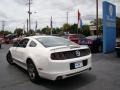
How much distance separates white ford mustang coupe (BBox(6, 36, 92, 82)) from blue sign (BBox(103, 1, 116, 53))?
733 cm

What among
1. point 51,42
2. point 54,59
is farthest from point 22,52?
point 54,59

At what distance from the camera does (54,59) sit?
18.7 feet

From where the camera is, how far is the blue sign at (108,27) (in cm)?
1384

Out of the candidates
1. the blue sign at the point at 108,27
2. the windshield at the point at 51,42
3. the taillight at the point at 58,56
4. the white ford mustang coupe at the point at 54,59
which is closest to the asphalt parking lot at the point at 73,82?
the white ford mustang coupe at the point at 54,59

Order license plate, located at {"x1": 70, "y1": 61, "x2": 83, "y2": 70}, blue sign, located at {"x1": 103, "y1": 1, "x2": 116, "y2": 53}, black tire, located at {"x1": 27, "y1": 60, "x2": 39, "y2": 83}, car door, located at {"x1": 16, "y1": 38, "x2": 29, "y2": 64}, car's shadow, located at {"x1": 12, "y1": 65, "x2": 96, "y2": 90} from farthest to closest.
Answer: blue sign, located at {"x1": 103, "y1": 1, "x2": 116, "y2": 53}
car door, located at {"x1": 16, "y1": 38, "x2": 29, "y2": 64}
black tire, located at {"x1": 27, "y1": 60, "x2": 39, "y2": 83}
car's shadow, located at {"x1": 12, "y1": 65, "x2": 96, "y2": 90}
license plate, located at {"x1": 70, "y1": 61, "x2": 83, "y2": 70}

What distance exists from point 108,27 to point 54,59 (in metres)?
9.49

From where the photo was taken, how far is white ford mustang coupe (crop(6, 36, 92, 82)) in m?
5.68

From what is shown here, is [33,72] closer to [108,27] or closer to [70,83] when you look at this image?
[70,83]

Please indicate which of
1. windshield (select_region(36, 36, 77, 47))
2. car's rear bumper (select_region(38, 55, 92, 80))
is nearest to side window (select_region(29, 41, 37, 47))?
windshield (select_region(36, 36, 77, 47))

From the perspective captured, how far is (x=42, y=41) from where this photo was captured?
22.6 feet

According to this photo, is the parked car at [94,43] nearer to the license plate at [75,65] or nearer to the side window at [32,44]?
the side window at [32,44]

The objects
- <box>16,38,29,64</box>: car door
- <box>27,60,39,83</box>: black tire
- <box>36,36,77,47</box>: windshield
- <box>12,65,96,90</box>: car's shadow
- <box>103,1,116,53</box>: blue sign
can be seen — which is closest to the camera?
<box>12,65,96,90</box>: car's shadow

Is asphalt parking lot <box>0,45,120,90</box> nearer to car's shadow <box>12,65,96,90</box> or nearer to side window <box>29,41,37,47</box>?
car's shadow <box>12,65,96,90</box>

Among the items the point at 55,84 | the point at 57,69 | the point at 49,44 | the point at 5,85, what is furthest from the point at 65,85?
the point at 5,85
